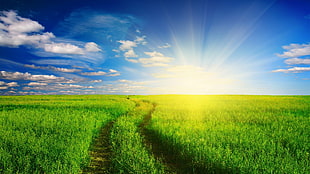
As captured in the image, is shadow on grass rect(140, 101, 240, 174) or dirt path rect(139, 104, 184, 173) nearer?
shadow on grass rect(140, 101, 240, 174)

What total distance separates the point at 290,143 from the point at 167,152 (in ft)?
15.9

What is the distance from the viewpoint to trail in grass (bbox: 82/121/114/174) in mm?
5422

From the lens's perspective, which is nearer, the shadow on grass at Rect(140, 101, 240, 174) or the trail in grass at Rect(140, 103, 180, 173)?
the shadow on grass at Rect(140, 101, 240, 174)

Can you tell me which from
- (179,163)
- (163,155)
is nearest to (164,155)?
(163,155)

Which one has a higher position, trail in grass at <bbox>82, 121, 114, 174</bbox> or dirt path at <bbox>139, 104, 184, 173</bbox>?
dirt path at <bbox>139, 104, 184, 173</bbox>

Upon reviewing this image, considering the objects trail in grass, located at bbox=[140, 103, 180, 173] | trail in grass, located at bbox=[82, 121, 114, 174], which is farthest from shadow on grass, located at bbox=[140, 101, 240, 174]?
trail in grass, located at bbox=[82, 121, 114, 174]

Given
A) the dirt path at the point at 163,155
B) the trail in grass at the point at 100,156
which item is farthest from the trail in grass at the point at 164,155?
the trail in grass at the point at 100,156

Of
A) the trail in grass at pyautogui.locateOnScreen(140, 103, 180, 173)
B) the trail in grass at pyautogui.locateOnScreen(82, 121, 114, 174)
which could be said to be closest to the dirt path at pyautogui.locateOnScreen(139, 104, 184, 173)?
the trail in grass at pyautogui.locateOnScreen(140, 103, 180, 173)

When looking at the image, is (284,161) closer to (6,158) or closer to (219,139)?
(219,139)

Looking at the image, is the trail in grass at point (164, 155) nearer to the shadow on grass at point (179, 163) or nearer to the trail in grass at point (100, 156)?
the shadow on grass at point (179, 163)

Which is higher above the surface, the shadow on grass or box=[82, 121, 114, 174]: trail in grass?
the shadow on grass

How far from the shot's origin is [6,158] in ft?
16.6

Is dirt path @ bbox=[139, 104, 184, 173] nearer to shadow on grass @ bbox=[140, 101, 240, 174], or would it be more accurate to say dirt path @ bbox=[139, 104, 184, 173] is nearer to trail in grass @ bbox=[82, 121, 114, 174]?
shadow on grass @ bbox=[140, 101, 240, 174]

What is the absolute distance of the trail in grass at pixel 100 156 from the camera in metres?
5.42
